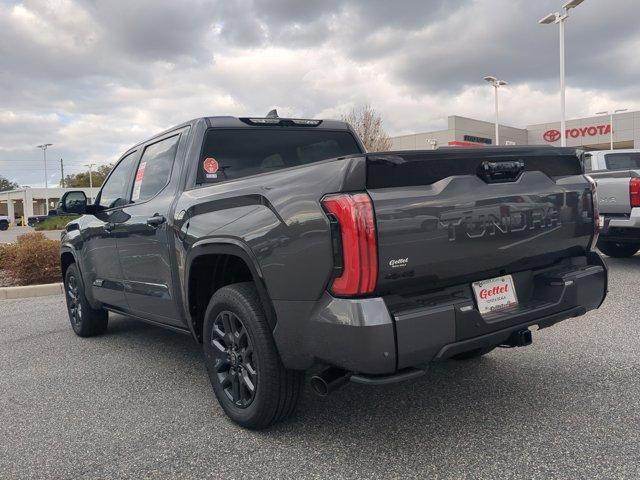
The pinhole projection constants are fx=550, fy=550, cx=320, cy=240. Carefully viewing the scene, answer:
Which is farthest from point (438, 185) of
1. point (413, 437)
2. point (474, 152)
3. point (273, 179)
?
point (413, 437)

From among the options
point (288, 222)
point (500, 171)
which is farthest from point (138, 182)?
point (500, 171)

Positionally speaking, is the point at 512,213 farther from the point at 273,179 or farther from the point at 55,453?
the point at 55,453

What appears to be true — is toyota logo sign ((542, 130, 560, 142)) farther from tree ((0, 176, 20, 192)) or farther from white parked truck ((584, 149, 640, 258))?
tree ((0, 176, 20, 192))

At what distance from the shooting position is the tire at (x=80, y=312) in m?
5.47

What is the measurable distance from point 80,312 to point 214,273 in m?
2.85

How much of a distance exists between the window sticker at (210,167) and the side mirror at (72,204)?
181cm

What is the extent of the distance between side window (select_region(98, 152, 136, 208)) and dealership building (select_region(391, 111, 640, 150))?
3555cm

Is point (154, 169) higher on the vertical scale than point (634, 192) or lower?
higher

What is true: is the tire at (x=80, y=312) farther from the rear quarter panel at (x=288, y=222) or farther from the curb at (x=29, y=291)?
the curb at (x=29, y=291)

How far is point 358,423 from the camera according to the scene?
3.12 meters

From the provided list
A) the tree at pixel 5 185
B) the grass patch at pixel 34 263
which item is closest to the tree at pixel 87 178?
the tree at pixel 5 185

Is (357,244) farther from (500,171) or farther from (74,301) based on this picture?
(74,301)

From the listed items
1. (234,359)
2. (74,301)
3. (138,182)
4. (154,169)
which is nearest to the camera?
(234,359)

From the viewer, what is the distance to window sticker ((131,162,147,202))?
452 cm
